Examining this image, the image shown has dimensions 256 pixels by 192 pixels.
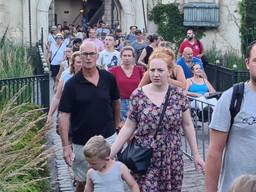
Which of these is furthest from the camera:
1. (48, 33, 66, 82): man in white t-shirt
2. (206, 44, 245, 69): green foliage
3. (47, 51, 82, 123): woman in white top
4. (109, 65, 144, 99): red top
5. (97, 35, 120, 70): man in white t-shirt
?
(48, 33, 66, 82): man in white t-shirt

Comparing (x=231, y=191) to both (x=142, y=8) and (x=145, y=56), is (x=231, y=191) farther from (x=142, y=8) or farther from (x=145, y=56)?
(x=142, y=8)

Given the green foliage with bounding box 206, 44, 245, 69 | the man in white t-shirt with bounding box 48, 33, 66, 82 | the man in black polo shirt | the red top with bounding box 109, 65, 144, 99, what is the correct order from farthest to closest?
the man in white t-shirt with bounding box 48, 33, 66, 82 → the green foliage with bounding box 206, 44, 245, 69 → the red top with bounding box 109, 65, 144, 99 → the man in black polo shirt

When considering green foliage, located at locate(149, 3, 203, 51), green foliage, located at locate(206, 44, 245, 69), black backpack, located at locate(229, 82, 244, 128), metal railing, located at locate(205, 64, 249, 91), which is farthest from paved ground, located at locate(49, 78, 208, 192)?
green foliage, located at locate(149, 3, 203, 51)

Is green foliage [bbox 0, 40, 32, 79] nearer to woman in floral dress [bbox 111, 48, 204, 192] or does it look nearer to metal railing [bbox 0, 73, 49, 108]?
metal railing [bbox 0, 73, 49, 108]

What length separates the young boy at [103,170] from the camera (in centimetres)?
709

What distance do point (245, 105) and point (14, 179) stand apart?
8.60ft

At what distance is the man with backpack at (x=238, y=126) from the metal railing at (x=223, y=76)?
28.2ft

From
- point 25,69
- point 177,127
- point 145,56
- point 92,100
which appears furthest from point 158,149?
point 145,56

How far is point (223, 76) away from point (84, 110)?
7.88m

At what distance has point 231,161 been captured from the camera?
5758mm

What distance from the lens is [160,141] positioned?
716 centimetres

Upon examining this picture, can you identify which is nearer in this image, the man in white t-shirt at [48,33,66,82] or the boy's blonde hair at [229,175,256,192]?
the boy's blonde hair at [229,175,256,192]

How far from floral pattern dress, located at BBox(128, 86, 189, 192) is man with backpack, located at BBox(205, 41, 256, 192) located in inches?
53.6

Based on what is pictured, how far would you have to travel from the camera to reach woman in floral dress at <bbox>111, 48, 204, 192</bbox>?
7156mm
